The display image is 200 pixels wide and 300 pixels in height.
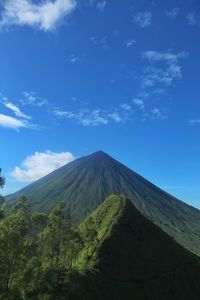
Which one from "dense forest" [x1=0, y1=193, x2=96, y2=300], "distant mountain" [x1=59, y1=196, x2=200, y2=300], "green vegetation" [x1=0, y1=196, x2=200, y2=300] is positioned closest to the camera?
"dense forest" [x1=0, y1=193, x2=96, y2=300]

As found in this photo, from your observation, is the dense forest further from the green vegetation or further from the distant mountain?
the distant mountain

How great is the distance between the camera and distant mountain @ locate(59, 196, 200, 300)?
4213 inches

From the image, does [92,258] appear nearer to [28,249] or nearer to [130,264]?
[130,264]

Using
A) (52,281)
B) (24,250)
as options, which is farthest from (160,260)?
(24,250)

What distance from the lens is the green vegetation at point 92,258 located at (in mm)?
81438

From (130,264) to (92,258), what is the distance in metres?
13.3

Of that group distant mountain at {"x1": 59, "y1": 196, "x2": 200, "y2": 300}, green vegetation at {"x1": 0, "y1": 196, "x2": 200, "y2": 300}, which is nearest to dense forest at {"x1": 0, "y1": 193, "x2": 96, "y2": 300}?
green vegetation at {"x1": 0, "y1": 196, "x2": 200, "y2": 300}

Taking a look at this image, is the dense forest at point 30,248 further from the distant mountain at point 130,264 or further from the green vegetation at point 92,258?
the distant mountain at point 130,264

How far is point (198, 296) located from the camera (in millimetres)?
133750

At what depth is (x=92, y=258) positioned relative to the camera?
4870 inches

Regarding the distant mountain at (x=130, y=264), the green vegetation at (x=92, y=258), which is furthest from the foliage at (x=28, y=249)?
the distant mountain at (x=130, y=264)

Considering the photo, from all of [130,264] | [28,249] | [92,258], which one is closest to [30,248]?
[28,249]

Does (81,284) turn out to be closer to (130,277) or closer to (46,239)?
(46,239)

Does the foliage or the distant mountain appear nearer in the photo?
the foliage
